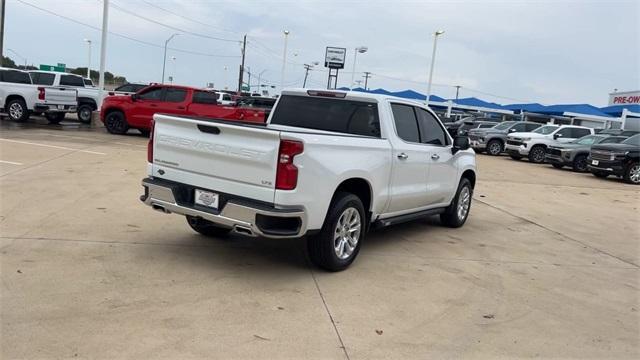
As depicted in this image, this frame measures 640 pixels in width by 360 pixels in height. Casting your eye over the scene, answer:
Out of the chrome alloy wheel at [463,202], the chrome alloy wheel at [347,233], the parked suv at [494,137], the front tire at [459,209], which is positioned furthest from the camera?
the parked suv at [494,137]

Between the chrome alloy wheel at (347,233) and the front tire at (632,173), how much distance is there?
51.8ft

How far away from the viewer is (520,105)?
170 feet

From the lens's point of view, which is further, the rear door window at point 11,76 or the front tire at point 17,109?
the front tire at point 17,109

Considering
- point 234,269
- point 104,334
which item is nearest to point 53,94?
point 234,269

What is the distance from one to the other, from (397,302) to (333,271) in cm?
Result: 87

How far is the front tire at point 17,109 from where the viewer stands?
62.0 feet

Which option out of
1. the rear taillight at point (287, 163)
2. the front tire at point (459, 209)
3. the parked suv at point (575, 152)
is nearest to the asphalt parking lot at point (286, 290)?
the front tire at point (459, 209)

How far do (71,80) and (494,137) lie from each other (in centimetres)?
1831

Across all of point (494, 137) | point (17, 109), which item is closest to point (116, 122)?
point (17, 109)

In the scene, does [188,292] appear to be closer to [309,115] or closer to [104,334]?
[104,334]

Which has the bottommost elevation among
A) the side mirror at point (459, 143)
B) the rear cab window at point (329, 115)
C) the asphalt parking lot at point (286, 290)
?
the asphalt parking lot at point (286, 290)

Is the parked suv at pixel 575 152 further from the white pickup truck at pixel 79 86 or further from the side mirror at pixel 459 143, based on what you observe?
the white pickup truck at pixel 79 86

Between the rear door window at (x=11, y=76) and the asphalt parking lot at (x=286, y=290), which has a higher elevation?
the rear door window at (x=11, y=76)

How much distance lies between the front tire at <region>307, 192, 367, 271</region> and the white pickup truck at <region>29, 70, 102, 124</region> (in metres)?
17.3
